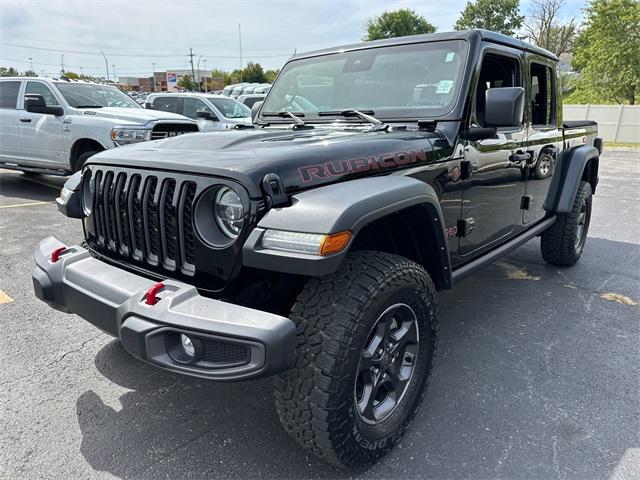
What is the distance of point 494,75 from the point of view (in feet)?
11.0

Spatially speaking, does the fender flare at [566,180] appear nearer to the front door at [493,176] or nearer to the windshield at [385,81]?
the front door at [493,176]

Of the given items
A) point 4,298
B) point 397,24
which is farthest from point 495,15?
point 4,298

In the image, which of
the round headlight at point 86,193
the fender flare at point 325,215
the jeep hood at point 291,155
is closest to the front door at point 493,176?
the jeep hood at point 291,155

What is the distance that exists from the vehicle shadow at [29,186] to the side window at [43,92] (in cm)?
147

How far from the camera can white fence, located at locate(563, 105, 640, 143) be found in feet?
69.5

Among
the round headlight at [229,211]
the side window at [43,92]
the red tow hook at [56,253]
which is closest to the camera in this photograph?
the round headlight at [229,211]

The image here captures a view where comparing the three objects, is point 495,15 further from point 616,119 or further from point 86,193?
point 86,193

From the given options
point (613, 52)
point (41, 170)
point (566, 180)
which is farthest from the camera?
point (613, 52)

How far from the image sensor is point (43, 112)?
726cm

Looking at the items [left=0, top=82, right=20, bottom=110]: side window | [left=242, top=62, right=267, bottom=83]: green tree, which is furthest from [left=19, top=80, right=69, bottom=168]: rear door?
[left=242, top=62, right=267, bottom=83]: green tree

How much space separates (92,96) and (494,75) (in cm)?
695

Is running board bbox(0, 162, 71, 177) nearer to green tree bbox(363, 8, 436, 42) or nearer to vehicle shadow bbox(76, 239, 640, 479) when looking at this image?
vehicle shadow bbox(76, 239, 640, 479)

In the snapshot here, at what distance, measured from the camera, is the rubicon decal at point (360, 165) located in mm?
2043

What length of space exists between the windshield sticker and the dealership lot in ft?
5.19
